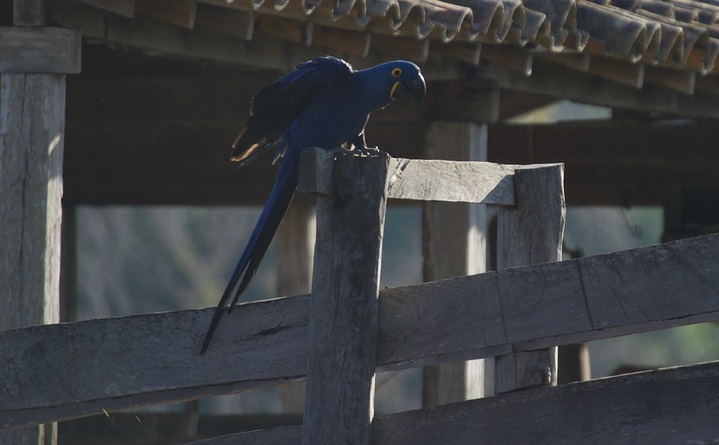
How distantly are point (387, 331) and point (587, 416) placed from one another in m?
0.47

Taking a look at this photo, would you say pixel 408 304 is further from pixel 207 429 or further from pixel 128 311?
pixel 128 311

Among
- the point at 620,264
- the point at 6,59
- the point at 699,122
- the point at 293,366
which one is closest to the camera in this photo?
the point at 620,264

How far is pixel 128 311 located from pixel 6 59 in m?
19.2

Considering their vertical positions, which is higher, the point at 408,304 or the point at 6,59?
the point at 6,59

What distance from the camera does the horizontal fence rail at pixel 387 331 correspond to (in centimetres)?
235

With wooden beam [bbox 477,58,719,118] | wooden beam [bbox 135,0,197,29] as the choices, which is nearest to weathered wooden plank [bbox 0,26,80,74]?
wooden beam [bbox 135,0,197,29]

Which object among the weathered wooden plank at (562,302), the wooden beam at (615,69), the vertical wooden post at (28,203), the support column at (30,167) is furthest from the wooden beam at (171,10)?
the wooden beam at (615,69)

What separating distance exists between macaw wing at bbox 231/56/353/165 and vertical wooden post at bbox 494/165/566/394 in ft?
3.18

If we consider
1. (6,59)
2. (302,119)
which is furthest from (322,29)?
(6,59)

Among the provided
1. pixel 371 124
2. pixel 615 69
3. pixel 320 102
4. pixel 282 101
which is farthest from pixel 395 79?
pixel 371 124

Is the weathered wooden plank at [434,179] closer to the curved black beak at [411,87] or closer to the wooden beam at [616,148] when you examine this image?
the curved black beak at [411,87]

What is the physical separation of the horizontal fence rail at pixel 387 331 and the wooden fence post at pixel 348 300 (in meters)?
0.07

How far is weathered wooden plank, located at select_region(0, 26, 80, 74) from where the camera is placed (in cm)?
356

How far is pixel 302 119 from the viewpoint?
3.75m
